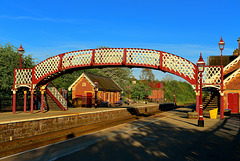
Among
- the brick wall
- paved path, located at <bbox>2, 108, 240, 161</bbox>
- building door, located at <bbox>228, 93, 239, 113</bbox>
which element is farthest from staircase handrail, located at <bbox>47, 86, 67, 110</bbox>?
building door, located at <bbox>228, 93, 239, 113</bbox>

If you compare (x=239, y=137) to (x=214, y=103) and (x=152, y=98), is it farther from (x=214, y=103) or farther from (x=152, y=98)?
(x=152, y=98)

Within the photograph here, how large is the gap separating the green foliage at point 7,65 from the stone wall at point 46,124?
13.3 meters

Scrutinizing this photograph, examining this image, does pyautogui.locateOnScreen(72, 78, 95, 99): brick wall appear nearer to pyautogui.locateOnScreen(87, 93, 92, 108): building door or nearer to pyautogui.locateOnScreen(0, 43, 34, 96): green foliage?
pyautogui.locateOnScreen(87, 93, 92, 108): building door

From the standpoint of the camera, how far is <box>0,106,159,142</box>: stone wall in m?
14.4

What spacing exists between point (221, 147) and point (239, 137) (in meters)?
3.48

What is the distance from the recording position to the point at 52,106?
98.9 feet

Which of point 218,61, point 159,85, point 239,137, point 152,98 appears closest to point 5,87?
point 239,137

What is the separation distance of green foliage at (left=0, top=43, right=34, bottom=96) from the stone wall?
13.3 metres

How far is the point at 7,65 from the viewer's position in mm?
32719

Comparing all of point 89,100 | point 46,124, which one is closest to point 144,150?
point 46,124

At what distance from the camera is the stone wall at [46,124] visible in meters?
14.4

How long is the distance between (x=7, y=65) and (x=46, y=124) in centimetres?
1802

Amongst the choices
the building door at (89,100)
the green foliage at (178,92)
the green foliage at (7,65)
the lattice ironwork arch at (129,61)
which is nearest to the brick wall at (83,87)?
the building door at (89,100)

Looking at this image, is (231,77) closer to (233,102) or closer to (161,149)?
(233,102)
